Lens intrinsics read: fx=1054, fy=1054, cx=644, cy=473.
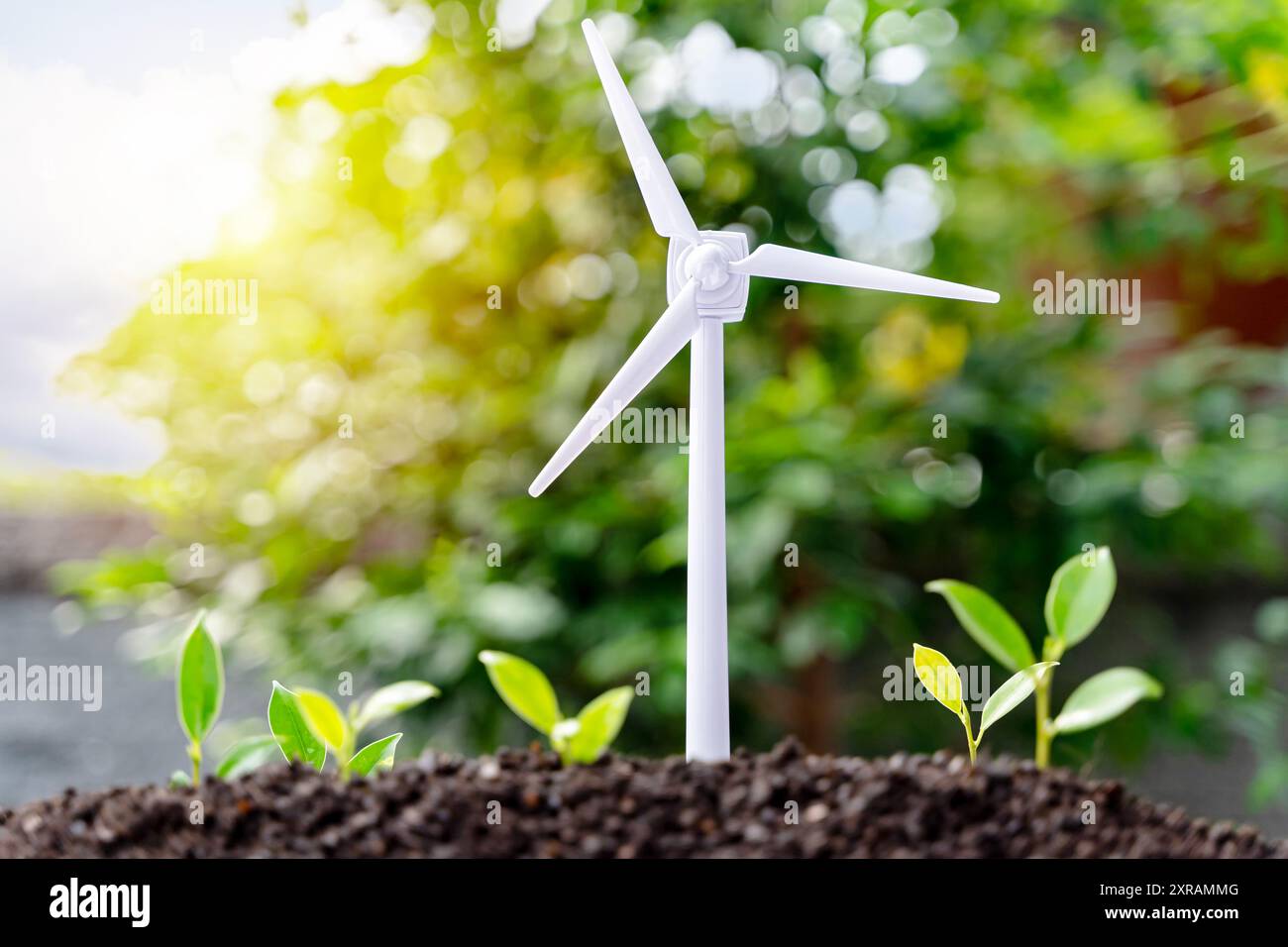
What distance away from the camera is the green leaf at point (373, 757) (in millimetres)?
883

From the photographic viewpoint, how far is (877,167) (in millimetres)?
Answer: 1856

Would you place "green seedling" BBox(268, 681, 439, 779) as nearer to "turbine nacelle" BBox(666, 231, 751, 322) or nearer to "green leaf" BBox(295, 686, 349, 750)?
"green leaf" BBox(295, 686, 349, 750)

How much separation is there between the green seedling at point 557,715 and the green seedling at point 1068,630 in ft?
0.83

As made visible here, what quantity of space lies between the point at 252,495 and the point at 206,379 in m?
0.26

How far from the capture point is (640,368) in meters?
0.82

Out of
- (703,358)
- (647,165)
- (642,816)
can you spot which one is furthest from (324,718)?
(647,165)

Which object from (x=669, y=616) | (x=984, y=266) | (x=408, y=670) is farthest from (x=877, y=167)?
(x=408, y=670)

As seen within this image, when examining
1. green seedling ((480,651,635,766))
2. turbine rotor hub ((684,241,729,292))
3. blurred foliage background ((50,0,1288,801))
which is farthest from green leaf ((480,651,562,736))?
blurred foliage background ((50,0,1288,801))

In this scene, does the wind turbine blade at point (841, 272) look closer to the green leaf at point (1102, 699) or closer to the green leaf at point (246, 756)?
the green leaf at point (1102, 699)

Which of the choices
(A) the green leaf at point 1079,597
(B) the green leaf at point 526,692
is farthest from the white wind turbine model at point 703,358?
(A) the green leaf at point 1079,597

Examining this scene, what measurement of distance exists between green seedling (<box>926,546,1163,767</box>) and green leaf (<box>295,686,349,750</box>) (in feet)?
1.51

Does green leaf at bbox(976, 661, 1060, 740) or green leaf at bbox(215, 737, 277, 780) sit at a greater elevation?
green leaf at bbox(976, 661, 1060, 740)

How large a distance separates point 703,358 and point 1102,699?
1.26 feet

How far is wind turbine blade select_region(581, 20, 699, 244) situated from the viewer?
2.73 ft
